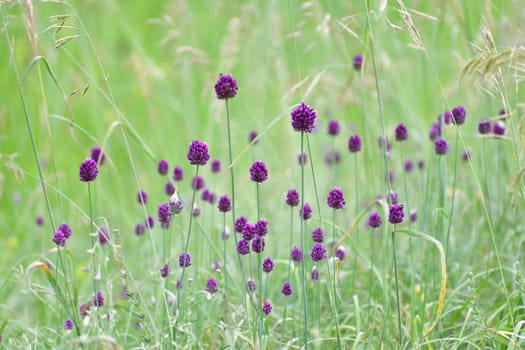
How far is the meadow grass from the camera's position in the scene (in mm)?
2070

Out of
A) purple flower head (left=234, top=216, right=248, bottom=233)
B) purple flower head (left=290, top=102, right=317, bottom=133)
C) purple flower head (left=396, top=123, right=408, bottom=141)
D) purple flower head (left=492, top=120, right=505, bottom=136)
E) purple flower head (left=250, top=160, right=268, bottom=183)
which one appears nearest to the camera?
purple flower head (left=290, top=102, right=317, bottom=133)

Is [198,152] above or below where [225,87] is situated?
below

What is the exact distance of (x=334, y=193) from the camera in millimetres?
1992

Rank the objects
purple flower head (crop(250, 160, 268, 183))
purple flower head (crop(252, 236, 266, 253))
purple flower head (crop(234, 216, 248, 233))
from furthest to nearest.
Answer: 1. purple flower head (crop(234, 216, 248, 233))
2. purple flower head (crop(252, 236, 266, 253))
3. purple flower head (crop(250, 160, 268, 183))

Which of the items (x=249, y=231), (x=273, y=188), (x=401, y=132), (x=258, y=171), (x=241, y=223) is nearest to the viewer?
(x=258, y=171)

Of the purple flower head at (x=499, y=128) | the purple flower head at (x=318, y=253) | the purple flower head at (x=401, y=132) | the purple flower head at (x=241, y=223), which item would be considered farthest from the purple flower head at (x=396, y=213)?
the purple flower head at (x=499, y=128)

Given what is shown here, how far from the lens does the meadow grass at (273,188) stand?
6.79 feet

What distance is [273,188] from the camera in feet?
14.1

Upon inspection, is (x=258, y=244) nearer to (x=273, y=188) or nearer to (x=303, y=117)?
(x=303, y=117)

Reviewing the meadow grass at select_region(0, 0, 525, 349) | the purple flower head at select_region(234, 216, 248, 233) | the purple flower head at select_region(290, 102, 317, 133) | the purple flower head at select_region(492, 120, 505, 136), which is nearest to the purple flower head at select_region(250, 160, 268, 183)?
the meadow grass at select_region(0, 0, 525, 349)

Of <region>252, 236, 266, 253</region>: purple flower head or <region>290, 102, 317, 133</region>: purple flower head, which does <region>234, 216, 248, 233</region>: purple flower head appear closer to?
<region>252, 236, 266, 253</region>: purple flower head

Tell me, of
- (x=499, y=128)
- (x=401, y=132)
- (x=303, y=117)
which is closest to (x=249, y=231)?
(x=303, y=117)

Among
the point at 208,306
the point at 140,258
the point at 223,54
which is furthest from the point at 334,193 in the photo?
the point at 223,54

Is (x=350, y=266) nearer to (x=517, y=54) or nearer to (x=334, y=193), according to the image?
(x=334, y=193)
